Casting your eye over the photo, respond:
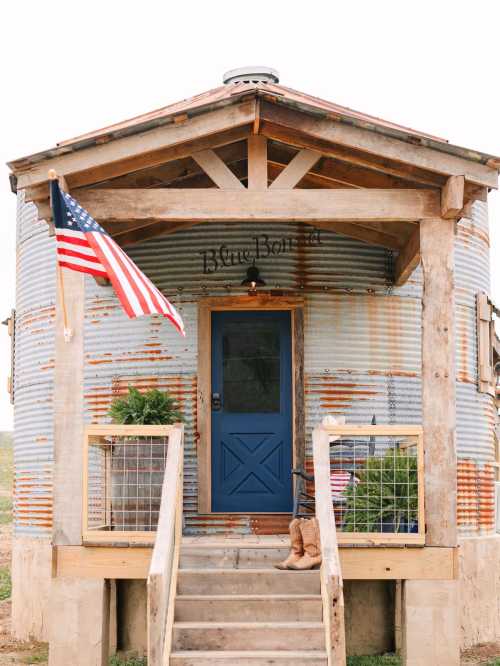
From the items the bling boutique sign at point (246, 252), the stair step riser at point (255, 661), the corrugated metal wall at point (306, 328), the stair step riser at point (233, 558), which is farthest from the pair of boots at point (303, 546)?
the bling boutique sign at point (246, 252)

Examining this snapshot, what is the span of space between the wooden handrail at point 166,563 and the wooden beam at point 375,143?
9.28 ft

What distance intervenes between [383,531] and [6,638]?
18.5ft

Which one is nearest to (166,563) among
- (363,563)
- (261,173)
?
(363,563)

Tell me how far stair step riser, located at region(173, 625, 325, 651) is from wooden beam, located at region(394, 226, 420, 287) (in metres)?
4.00

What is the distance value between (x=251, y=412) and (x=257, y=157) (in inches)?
128

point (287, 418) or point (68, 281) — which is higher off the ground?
point (68, 281)

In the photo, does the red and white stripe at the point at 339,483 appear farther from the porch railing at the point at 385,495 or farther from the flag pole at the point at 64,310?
the flag pole at the point at 64,310

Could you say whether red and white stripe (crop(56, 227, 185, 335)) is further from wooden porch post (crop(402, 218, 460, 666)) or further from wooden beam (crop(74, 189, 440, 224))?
wooden porch post (crop(402, 218, 460, 666))

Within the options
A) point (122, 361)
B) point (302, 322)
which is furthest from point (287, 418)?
point (122, 361)

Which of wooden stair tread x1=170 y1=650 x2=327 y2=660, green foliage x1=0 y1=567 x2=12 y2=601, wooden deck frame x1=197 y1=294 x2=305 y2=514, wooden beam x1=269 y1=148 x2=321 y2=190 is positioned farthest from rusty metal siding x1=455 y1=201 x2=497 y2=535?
green foliage x1=0 y1=567 x2=12 y2=601

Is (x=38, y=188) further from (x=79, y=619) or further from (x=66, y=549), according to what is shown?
(x=79, y=619)

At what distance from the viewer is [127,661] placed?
1084cm

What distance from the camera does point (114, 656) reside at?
1095 centimetres

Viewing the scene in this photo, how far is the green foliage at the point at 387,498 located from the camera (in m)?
9.27
